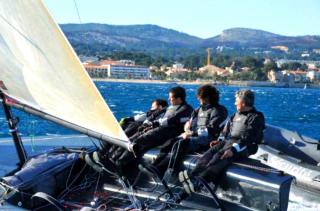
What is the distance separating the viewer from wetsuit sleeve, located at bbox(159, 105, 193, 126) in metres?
7.34

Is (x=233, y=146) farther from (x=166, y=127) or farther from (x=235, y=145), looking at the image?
(x=166, y=127)

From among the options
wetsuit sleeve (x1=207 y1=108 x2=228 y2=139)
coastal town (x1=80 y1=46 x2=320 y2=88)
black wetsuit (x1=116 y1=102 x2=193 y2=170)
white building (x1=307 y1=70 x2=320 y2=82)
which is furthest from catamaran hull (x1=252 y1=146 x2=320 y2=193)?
white building (x1=307 y1=70 x2=320 y2=82)

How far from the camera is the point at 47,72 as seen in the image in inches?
237

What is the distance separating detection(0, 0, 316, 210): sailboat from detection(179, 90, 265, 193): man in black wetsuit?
13 centimetres

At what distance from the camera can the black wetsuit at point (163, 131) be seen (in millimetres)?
7039

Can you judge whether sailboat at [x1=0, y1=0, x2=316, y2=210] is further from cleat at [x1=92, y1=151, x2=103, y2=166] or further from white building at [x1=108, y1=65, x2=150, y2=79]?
white building at [x1=108, y1=65, x2=150, y2=79]

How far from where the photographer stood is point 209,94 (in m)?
7.18

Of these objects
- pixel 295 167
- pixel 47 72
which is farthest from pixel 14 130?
pixel 295 167

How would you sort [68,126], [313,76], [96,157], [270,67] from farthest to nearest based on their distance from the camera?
[313,76], [270,67], [96,157], [68,126]

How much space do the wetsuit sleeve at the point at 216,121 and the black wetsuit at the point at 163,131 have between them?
0.42 metres

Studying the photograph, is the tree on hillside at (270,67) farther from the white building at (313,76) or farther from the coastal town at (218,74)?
the white building at (313,76)

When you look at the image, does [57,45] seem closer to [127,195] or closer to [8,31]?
[8,31]

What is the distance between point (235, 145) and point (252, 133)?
0.98 feet

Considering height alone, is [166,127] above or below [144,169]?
above
